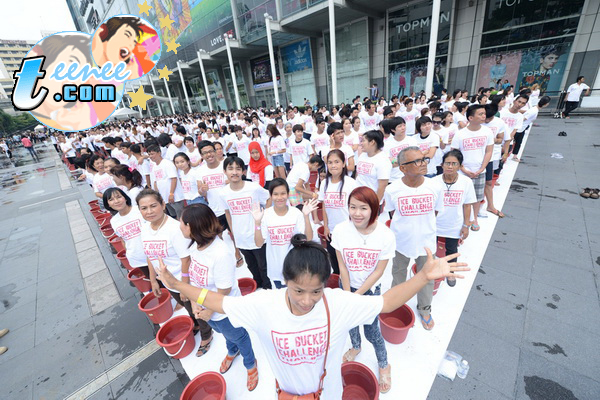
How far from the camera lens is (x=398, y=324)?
2.84 meters

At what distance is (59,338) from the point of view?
10.8 ft

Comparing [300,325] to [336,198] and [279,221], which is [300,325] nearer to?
[279,221]

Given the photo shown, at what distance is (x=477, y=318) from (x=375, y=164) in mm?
2243

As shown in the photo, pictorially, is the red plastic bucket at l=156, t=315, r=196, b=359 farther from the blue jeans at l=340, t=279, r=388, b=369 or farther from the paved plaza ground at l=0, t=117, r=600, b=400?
the blue jeans at l=340, t=279, r=388, b=369

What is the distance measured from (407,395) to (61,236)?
8236 millimetres

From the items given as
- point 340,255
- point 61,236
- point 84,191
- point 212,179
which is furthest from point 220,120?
point 340,255

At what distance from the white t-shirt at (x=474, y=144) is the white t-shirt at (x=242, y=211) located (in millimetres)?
3554

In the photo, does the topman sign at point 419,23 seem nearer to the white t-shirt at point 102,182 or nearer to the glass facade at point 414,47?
the glass facade at point 414,47

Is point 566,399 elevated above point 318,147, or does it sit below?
A: below

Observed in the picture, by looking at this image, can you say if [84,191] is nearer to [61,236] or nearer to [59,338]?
[61,236]

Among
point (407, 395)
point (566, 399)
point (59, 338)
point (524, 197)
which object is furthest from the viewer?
point (524, 197)

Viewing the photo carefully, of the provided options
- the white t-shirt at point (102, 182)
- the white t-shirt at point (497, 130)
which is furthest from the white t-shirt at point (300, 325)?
the white t-shirt at point (497, 130)

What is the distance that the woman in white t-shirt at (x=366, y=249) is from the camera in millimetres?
2064

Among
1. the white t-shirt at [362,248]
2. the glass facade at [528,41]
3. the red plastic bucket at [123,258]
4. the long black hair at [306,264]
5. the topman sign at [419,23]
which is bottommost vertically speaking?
the red plastic bucket at [123,258]
